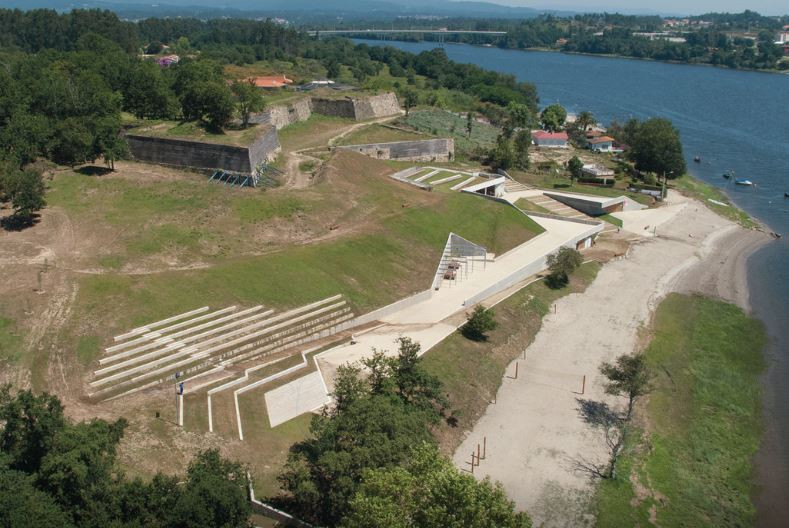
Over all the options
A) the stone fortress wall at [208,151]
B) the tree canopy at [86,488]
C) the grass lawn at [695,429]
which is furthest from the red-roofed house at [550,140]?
the tree canopy at [86,488]

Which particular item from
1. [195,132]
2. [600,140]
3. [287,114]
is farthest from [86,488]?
[600,140]

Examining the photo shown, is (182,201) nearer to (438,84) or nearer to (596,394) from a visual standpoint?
(596,394)

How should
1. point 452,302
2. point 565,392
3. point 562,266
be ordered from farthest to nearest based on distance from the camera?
point 562,266 < point 452,302 < point 565,392

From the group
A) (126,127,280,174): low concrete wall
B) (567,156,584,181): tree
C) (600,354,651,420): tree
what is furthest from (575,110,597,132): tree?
(600,354,651,420): tree

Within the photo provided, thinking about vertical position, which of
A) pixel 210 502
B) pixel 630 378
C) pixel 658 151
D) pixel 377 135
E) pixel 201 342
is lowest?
pixel 658 151

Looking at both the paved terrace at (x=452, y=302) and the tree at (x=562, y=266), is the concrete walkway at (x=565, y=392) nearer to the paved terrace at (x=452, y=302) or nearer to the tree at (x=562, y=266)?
the tree at (x=562, y=266)

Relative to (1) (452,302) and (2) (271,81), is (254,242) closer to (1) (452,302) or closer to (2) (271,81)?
(1) (452,302)
